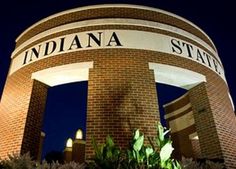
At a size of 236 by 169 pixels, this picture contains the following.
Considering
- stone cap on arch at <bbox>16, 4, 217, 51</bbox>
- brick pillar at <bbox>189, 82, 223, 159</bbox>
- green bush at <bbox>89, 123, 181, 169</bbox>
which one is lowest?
green bush at <bbox>89, 123, 181, 169</bbox>

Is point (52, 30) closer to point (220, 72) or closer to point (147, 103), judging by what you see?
point (147, 103)

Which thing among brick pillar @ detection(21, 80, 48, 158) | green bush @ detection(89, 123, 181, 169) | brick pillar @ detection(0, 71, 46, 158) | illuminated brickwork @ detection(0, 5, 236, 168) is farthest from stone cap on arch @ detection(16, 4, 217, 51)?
green bush @ detection(89, 123, 181, 169)

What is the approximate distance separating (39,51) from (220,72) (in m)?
6.97

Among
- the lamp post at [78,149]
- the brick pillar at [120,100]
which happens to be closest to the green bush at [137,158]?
the brick pillar at [120,100]

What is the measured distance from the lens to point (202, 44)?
9.73m

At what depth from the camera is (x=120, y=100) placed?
7340mm

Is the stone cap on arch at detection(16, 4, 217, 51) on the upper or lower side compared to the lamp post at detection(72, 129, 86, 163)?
upper

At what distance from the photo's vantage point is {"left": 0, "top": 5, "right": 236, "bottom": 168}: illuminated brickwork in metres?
7.19

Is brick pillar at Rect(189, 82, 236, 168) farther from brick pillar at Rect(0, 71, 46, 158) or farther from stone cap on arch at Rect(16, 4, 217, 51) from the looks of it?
brick pillar at Rect(0, 71, 46, 158)

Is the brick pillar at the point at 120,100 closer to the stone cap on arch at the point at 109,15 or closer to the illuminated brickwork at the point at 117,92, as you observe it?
the illuminated brickwork at the point at 117,92

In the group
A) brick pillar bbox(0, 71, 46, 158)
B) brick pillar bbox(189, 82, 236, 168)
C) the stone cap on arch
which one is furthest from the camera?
the stone cap on arch

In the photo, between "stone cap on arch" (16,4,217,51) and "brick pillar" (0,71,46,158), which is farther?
"stone cap on arch" (16,4,217,51)

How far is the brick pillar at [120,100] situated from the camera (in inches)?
273

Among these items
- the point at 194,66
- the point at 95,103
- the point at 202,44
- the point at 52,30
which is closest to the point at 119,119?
the point at 95,103
